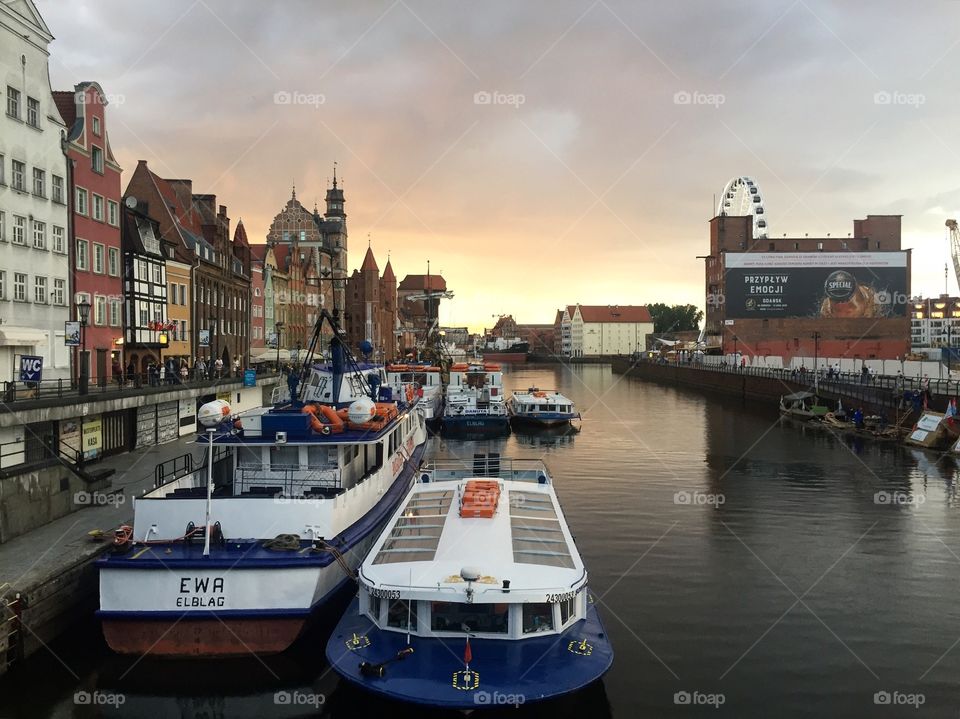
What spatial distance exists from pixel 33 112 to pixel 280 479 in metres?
23.1

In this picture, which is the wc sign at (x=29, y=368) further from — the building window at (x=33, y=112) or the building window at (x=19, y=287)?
the building window at (x=33, y=112)

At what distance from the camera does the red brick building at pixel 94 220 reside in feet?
120

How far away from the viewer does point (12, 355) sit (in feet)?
105

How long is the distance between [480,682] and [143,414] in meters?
30.2

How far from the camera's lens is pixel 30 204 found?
32.8 m

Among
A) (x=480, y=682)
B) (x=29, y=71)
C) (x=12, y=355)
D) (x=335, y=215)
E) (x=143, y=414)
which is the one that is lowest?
(x=480, y=682)

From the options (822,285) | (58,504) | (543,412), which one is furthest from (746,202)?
(58,504)

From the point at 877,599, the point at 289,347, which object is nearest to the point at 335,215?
the point at 289,347

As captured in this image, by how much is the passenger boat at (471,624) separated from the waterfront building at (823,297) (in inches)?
3892

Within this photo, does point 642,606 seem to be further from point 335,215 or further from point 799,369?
A: point 335,215
